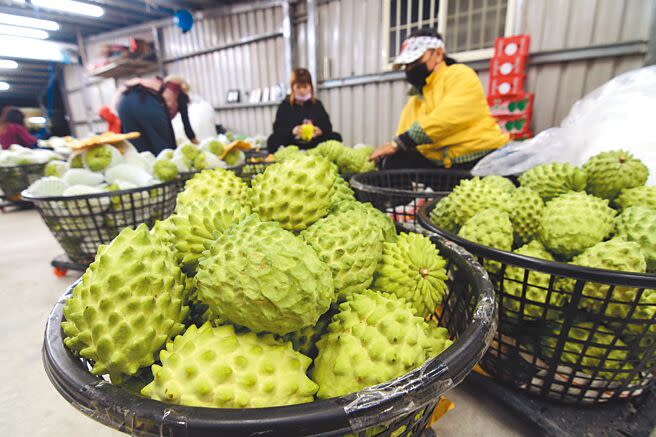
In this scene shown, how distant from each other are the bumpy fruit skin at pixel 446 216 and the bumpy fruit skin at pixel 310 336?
73 cm

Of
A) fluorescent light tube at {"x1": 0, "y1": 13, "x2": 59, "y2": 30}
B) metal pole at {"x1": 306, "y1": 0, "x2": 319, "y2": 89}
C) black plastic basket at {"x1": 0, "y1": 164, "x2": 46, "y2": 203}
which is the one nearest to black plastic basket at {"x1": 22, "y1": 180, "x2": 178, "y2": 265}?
black plastic basket at {"x1": 0, "y1": 164, "x2": 46, "y2": 203}

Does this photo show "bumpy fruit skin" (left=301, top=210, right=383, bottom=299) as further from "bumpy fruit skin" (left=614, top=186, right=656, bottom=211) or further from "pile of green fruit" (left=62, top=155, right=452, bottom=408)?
"bumpy fruit skin" (left=614, top=186, right=656, bottom=211)

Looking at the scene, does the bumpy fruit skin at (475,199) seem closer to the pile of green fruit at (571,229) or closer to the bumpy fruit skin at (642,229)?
the pile of green fruit at (571,229)

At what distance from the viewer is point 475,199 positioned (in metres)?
1.23

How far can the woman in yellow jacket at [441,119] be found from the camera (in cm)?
242

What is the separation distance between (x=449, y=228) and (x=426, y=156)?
1.59m

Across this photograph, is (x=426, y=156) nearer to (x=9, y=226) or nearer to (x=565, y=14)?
(x=565, y=14)

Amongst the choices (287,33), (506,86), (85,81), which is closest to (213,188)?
(506,86)

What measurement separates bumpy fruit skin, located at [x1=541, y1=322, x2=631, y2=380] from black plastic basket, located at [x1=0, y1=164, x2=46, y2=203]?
5.11m

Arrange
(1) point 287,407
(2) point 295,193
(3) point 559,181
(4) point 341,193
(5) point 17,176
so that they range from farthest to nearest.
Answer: (5) point 17,176 → (3) point 559,181 → (4) point 341,193 → (2) point 295,193 → (1) point 287,407

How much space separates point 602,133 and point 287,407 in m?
1.85

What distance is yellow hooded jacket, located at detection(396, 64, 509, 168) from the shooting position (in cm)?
241

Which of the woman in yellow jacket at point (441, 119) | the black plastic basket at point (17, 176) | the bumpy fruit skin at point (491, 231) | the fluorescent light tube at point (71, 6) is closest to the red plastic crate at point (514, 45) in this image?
the woman in yellow jacket at point (441, 119)

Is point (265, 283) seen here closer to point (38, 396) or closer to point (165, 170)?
point (38, 396)
